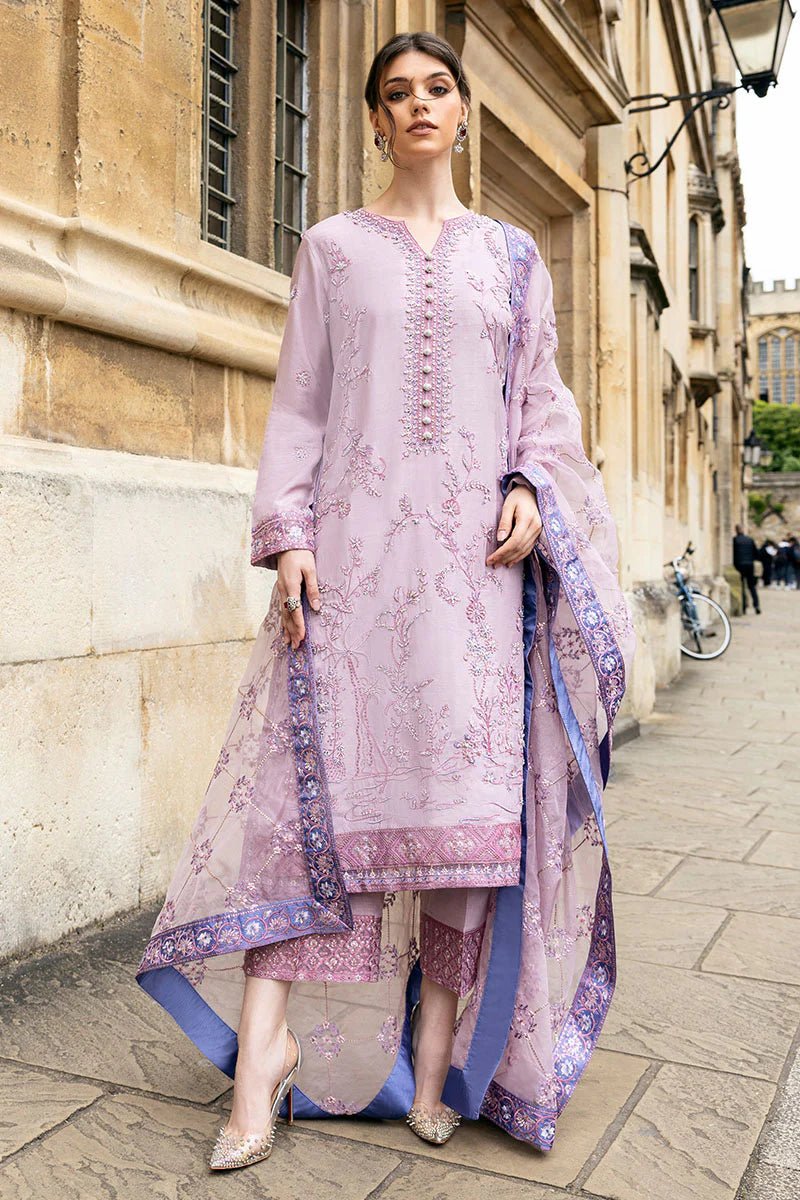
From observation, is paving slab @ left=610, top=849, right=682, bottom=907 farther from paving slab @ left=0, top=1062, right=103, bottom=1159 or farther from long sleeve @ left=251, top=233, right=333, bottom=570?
long sleeve @ left=251, top=233, right=333, bottom=570

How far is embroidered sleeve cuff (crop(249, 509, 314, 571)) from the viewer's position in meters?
2.13

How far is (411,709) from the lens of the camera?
2.06 meters

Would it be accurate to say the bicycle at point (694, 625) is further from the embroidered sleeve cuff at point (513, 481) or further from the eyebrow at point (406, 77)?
the eyebrow at point (406, 77)

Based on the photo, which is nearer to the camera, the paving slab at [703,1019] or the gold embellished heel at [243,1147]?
the gold embellished heel at [243,1147]

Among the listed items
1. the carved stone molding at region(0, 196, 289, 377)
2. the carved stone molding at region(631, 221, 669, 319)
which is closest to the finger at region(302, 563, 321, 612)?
the carved stone molding at region(0, 196, 289, 377)

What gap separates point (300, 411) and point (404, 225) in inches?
15.9

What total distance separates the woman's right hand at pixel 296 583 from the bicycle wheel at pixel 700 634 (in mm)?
11019

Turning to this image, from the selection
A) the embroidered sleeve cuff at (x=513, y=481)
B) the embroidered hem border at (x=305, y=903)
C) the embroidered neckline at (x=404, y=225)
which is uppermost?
the embroidered neckline at (x=404, y=225)

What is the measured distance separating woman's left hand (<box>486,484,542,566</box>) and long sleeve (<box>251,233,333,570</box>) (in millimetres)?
355

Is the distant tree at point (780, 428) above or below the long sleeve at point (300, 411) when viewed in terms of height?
above

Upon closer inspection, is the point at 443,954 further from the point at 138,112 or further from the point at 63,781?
the point at 138,112

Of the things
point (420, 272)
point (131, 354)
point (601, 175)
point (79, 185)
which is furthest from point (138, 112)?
point (601, 175)

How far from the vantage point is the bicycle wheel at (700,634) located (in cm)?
1286

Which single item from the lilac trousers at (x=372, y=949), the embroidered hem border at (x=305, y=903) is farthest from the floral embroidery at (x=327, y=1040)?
the embroidered hem border at (x=305, y=903)
